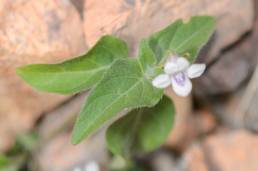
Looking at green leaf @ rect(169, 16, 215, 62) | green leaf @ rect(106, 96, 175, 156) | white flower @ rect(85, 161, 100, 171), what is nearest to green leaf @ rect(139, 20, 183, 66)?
green leaf @ rect(169, 16, 215, 62)

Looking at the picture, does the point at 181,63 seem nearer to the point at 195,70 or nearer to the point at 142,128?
the point at 195,70

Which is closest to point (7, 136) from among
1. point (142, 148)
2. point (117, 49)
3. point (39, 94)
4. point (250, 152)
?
point (39, 94)

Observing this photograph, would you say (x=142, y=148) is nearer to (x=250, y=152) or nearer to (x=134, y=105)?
(x=250, y=152)

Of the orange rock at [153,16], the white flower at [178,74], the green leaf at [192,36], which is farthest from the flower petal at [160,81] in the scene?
the orange rock at [153,16]

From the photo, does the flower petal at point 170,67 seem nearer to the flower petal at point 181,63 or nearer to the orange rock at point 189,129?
the flower petal at point 181,63

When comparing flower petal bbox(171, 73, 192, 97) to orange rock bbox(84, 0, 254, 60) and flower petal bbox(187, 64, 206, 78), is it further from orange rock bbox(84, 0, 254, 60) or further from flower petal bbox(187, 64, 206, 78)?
orange rock bbox(84, 0, 254, 60)
